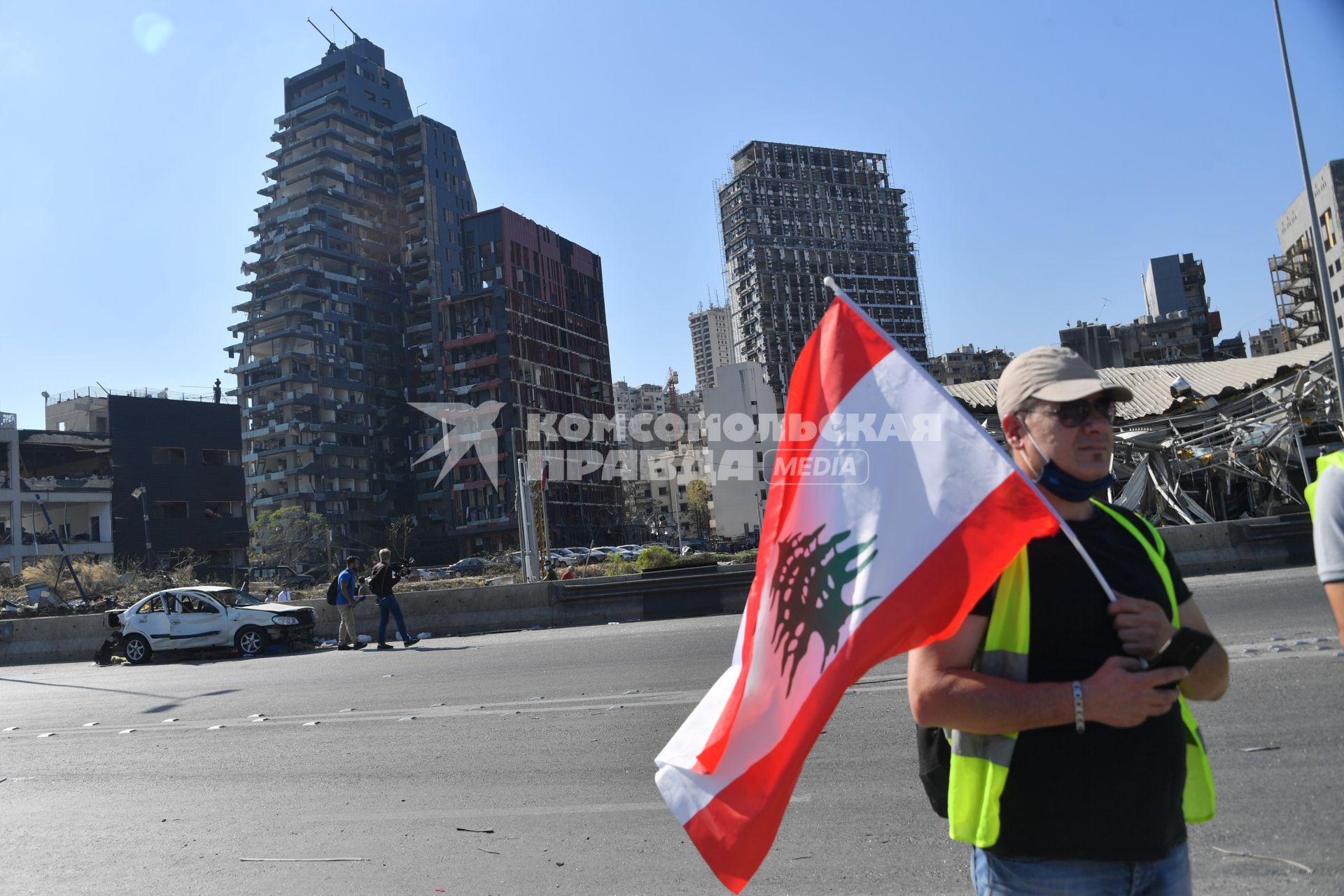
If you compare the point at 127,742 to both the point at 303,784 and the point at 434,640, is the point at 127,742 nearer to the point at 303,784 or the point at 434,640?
the point at 303,784

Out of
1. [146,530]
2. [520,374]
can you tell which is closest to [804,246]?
[520,374]

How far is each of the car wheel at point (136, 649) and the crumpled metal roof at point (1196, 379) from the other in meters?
19.7

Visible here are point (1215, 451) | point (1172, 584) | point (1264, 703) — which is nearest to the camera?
point (1172, 584)

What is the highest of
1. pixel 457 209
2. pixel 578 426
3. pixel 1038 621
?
pixel 457 209

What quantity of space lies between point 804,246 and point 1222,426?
14365cm

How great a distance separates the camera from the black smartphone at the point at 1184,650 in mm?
1971

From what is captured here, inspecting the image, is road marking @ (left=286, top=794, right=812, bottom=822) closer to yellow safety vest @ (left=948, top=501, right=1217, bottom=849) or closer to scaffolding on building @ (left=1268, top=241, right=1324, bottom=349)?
yellow safety vest @ (left=948, top=501, right=1217, bottom=849)

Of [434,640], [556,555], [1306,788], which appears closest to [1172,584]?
[1306,788]

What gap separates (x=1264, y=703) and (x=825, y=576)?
17.9 ft

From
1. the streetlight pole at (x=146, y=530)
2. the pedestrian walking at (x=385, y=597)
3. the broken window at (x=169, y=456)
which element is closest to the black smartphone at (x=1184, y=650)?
the pedestrian walking at (x=385, y=597)

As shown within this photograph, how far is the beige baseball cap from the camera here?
228 centimetres

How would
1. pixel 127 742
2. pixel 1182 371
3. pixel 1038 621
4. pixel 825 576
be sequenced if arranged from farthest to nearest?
pixel 1182 371 → pixel 127 742 → pixel 825 576 → pixel 1038 621

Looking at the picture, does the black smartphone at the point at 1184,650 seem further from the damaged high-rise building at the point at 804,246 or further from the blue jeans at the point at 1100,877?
the damaged high-rise building at the point at 804,246

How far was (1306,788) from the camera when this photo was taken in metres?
4.85
